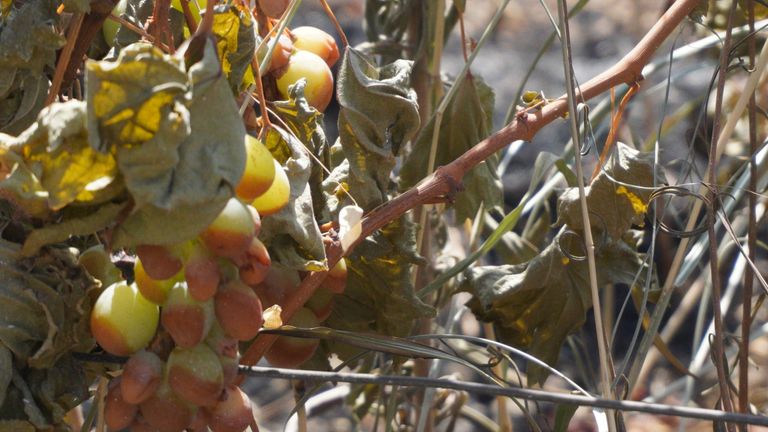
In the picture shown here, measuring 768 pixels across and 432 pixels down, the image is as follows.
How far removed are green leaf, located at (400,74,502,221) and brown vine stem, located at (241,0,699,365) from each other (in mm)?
137

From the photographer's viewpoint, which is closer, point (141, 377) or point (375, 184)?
point (141, 377)

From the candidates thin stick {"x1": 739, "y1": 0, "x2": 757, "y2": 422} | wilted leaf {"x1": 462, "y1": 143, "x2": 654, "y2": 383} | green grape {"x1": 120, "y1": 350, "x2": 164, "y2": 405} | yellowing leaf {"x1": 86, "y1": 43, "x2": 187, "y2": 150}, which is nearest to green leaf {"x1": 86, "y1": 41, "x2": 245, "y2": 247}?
yellowing leaf {"x1": 86, "y1": 43, "x2": 187, "y2": 150}

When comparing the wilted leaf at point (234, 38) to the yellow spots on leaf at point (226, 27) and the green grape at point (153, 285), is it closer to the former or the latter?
the yellow spots on leaf at point (226, 27)

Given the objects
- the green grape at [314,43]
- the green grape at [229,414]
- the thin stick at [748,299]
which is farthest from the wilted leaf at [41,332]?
the thin stick at [748,299]

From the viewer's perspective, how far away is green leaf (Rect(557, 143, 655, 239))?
72cm

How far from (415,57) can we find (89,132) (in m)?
0.57

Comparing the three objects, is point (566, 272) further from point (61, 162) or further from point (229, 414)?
point (61, 162)

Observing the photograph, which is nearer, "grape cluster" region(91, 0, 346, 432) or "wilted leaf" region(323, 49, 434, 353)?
"grape cluster" region(91, 0, 346, 432)

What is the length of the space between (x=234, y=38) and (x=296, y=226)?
0.36 ft

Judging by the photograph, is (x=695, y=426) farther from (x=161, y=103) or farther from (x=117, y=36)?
(x=161, y=103)

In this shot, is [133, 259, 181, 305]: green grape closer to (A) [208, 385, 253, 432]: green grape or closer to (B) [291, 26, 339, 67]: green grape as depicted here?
(A) [208, 385, 253, 432]: green grape

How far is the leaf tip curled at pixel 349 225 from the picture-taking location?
1.90ft

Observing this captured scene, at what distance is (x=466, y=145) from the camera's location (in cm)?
83

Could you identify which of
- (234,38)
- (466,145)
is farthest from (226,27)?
(466,145)
